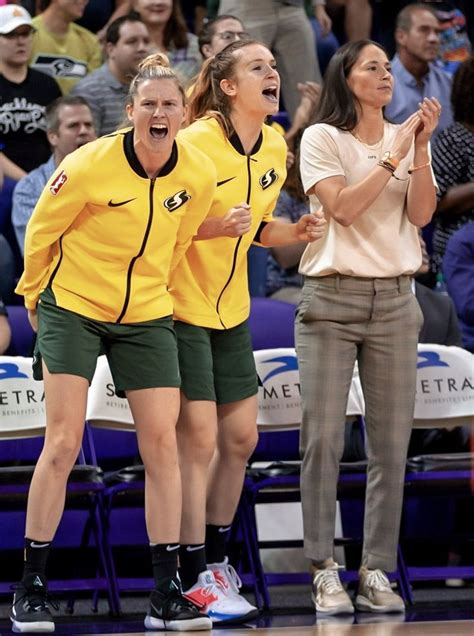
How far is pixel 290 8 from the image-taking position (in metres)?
7.99

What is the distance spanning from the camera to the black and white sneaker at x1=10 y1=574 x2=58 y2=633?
14.0 feet

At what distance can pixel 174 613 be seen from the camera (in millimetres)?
4363

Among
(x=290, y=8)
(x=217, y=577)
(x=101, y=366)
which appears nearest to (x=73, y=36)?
(x=290, y=8)

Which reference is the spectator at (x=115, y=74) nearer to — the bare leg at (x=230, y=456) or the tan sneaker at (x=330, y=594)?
the bare leg at (x=230, y=456)

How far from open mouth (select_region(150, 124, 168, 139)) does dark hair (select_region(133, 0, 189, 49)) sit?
3.68 metres

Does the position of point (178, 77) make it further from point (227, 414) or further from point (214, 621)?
point (214, 621)

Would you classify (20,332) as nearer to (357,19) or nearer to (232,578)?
(232,578)

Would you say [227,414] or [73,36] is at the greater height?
[73,36]

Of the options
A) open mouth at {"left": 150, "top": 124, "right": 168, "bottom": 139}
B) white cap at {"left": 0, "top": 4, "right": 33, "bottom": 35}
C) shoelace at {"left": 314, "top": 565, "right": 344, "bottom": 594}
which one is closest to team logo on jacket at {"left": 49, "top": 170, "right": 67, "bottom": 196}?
open mouth at {"left": 150, "top": 124, "right": 168, "bottom": 139}

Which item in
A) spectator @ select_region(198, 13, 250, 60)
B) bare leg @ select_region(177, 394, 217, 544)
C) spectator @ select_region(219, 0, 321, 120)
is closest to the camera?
bare leg @ select_region(177, 394, 217, 544)

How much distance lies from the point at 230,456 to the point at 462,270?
6.01 ft

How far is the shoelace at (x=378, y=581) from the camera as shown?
486 cm

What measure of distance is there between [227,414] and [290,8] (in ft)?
12.6

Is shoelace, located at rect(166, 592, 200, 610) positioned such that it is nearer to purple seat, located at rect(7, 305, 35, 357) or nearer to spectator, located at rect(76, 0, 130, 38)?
purple seat, located at rect(7, 305, 35, 357)
